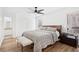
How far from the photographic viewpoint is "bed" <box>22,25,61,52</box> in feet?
5.75

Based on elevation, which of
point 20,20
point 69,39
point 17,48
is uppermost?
point 20,20

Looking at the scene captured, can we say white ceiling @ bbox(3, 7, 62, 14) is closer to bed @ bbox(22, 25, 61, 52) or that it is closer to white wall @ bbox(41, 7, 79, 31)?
white wall @ bbox(41, 7, 79, 31)

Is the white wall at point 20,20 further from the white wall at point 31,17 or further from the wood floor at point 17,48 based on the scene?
the wood floor at point 17,48

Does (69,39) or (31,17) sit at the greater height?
(31,17)

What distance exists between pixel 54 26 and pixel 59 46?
1.59 feet

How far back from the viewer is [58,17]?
1.75 metres

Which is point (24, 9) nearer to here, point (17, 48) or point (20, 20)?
point (20, 20)

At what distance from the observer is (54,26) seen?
180cm

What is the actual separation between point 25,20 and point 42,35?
51 centimetres

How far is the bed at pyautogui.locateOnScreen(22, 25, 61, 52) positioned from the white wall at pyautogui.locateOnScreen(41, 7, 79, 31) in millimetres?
95

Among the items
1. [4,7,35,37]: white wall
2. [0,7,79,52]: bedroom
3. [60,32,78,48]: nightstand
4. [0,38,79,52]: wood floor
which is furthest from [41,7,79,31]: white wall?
[0,38,79,52]: wood floor

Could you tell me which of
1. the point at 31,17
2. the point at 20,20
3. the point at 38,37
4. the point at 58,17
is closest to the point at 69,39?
the point at 58,17

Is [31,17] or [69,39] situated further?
[69,39]
